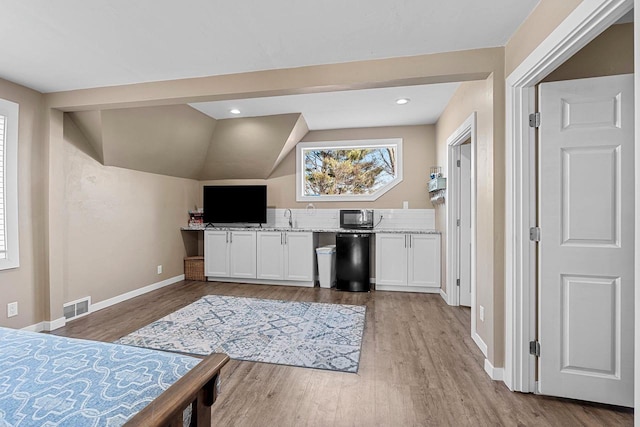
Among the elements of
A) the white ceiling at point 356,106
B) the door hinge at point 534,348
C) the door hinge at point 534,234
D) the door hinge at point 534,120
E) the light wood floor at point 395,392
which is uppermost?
the white ceiling at point 356,106

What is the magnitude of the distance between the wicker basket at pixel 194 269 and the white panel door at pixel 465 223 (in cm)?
398

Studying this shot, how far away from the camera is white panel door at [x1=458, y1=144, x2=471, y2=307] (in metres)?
3.67

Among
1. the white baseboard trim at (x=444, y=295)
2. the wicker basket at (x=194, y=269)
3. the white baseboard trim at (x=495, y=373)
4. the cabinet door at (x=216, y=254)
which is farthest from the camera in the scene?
the wicker basket at (x=194, y=269)

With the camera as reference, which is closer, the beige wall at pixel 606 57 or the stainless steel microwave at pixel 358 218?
the beige wall at pixel 606 57

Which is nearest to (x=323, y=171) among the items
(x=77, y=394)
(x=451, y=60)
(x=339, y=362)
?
(x=451, y=60)

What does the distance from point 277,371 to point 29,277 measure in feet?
8.84

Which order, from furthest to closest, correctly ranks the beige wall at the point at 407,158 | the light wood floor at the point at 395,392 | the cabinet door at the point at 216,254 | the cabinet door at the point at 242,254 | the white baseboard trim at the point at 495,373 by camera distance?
the cabinet door at the point at 216,254, the cabinet door at the point at 242,254, the beige wall at the point at 407,158, the white baseboard trim at the point at 495,373, the light wood floor at the point at 395,392

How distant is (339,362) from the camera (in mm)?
2350

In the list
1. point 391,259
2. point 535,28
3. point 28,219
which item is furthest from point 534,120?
point 28,219

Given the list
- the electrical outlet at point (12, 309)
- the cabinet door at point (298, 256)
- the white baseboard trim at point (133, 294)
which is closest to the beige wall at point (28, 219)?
the electrical outlet at point (12, 309)

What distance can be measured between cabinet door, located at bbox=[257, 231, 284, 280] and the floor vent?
7.11 ft

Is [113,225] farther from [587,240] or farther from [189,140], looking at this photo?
[587,240]

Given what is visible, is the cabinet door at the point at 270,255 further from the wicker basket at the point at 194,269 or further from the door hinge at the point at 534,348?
the door hinge at the point at 534,348

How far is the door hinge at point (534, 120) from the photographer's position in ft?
6.39
